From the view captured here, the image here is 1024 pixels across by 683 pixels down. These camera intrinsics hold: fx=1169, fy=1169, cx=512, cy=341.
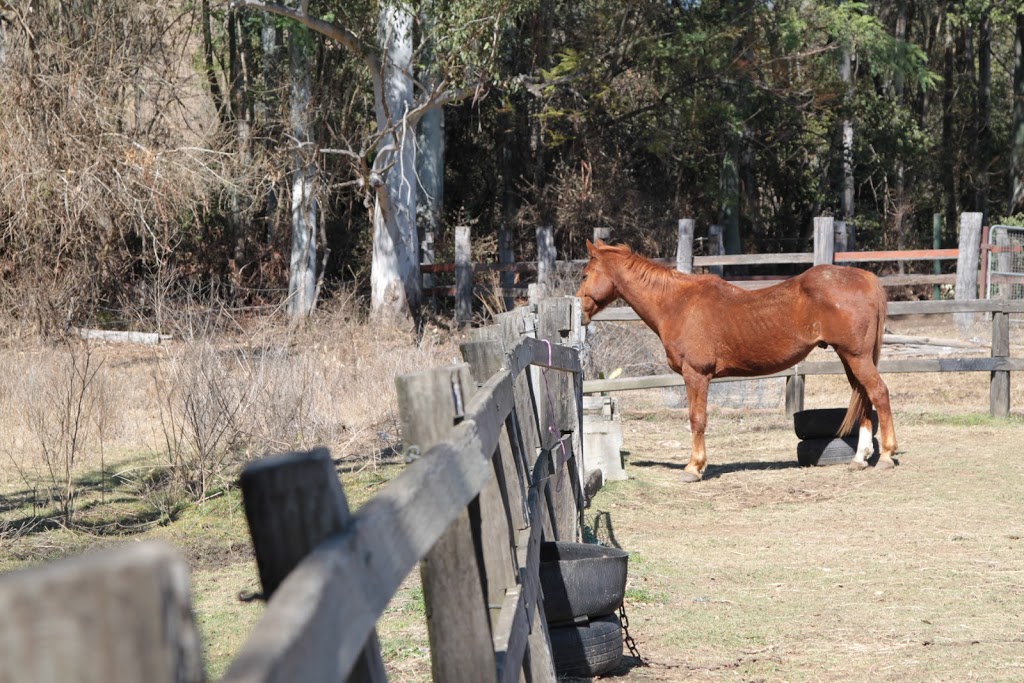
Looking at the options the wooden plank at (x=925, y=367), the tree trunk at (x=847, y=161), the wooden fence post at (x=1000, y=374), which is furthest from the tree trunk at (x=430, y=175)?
the wooden fence post at (x=1000, y=374)

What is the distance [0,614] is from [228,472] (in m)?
8.72

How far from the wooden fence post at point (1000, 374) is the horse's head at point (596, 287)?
435cm

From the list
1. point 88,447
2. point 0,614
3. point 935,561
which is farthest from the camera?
point 88,447

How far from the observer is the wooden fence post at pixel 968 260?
20656mm

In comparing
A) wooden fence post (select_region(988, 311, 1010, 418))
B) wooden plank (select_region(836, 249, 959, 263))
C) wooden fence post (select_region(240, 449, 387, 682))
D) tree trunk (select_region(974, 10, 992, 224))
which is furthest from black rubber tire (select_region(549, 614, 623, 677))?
tree trunk (select_region(974, 10, 992, 224))

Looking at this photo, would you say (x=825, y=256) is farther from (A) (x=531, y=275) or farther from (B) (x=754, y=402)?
(A) (x=531, y=275)

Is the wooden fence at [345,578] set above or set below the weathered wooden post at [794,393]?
above

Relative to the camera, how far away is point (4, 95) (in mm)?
16062

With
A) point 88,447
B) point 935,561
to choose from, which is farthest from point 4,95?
point 935,561

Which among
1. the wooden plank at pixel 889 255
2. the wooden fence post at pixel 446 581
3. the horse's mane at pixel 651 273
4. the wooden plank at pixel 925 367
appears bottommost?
the wooden plank at pixel 925 367

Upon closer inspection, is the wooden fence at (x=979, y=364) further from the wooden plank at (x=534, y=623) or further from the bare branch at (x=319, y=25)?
the bare branch at (x=319, y=25)

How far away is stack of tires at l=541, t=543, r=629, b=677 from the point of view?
4738 millimetres

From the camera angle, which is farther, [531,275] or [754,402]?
[531,275]

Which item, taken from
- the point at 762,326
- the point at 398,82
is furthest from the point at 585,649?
the point at 398,82
